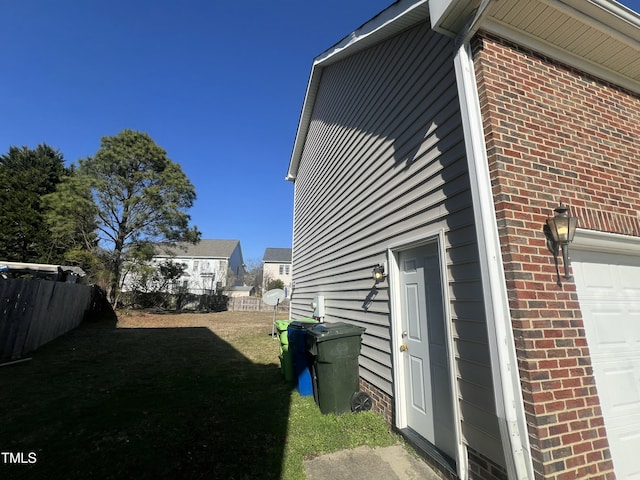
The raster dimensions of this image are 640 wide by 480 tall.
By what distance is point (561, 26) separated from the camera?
9.96ft

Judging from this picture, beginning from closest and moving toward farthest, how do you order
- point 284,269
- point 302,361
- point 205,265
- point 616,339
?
1. point 616,339
2. point 302,361
3. point 205,265
4. point 284,269

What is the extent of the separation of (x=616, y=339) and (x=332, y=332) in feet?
9.90

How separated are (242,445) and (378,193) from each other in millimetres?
3693

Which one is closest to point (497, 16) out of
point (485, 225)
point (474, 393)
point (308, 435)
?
point (485, 225)

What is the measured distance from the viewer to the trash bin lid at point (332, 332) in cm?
424

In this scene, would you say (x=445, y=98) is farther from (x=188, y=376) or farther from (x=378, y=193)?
(x=188, y=376)

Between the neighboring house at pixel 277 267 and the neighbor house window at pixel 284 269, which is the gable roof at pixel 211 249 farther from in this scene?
the neighbor house window at pixel 284 269

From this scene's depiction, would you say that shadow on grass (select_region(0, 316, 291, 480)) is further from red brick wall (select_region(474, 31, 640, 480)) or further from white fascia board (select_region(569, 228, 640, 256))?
white fascia board (select_region(569, 228, 640, 256))

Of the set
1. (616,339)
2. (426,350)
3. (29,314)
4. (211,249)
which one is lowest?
(426,350)

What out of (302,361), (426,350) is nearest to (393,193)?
(426,350)

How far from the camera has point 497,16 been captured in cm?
289

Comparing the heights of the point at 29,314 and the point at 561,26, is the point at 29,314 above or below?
below

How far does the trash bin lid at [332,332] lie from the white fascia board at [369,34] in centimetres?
417

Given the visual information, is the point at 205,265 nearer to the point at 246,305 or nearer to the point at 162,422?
the point at 246,305
